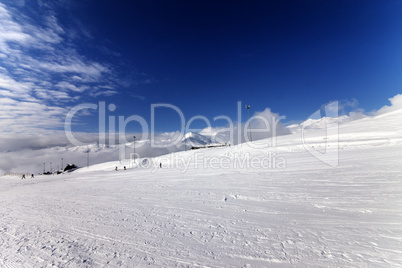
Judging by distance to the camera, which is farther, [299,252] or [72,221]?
[72,221]

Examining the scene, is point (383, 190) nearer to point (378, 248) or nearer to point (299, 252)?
point (378, 248)

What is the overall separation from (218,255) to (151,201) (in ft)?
17.6

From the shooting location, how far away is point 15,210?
8445 mm

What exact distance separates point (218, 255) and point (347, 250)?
9.15ft

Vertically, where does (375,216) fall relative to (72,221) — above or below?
above

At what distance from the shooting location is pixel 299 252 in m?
3.94

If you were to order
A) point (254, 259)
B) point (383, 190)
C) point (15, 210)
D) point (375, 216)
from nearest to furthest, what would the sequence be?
1. point (254, 259)
2. point (375, 216)
3. point (383, 190)
4. point (15, 210)

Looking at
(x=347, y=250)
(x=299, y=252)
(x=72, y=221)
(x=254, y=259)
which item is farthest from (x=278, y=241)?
(x=72, y=221)

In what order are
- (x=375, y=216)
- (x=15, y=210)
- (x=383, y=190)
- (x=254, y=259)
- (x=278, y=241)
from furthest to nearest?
(x=15, y=210), (x=383, y=190), (x=375, y=216), (x=278, y=241), (x=254, y=259)

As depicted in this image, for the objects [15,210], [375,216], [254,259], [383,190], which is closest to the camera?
[254,259]

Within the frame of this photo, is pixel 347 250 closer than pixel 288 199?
Yes

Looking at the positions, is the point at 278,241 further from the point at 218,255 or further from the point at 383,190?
the point at 383,190

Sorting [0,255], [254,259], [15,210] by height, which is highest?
[254,259]

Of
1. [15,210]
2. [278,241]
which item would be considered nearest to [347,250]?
[278,241]
